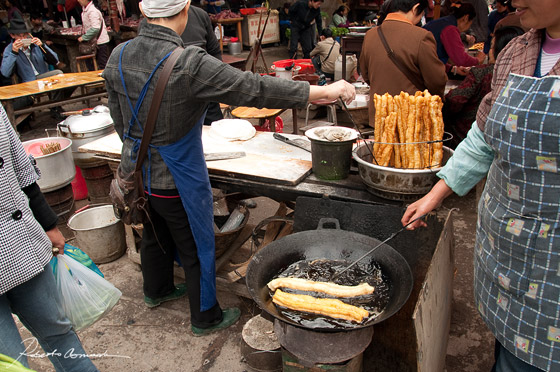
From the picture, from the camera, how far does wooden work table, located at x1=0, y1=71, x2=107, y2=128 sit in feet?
23.1

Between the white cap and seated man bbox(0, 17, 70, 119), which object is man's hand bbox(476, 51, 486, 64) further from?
seated man bbox(0, 17, 70, 119)

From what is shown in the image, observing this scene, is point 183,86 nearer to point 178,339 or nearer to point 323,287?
point 323,287

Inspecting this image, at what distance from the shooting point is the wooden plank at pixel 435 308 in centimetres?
191

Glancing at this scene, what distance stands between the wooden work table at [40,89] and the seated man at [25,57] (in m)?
0.26

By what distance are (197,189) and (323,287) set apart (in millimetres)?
1205

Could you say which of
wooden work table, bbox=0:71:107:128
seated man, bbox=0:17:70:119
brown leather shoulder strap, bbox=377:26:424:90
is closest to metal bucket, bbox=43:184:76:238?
wooden work table, bbox=0:71:107:128

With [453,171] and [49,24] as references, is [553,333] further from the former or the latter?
[49,24]

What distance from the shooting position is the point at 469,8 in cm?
609

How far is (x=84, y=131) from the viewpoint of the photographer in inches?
197

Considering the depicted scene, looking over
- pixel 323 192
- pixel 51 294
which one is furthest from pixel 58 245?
pixel 323 192

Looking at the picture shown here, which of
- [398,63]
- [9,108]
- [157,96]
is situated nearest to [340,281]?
[157,96]

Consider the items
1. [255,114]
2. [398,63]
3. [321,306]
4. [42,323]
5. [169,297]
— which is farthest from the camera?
[255,114]

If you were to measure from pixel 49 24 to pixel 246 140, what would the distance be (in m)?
12.9

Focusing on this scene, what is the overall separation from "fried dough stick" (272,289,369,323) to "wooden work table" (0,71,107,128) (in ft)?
21.5
